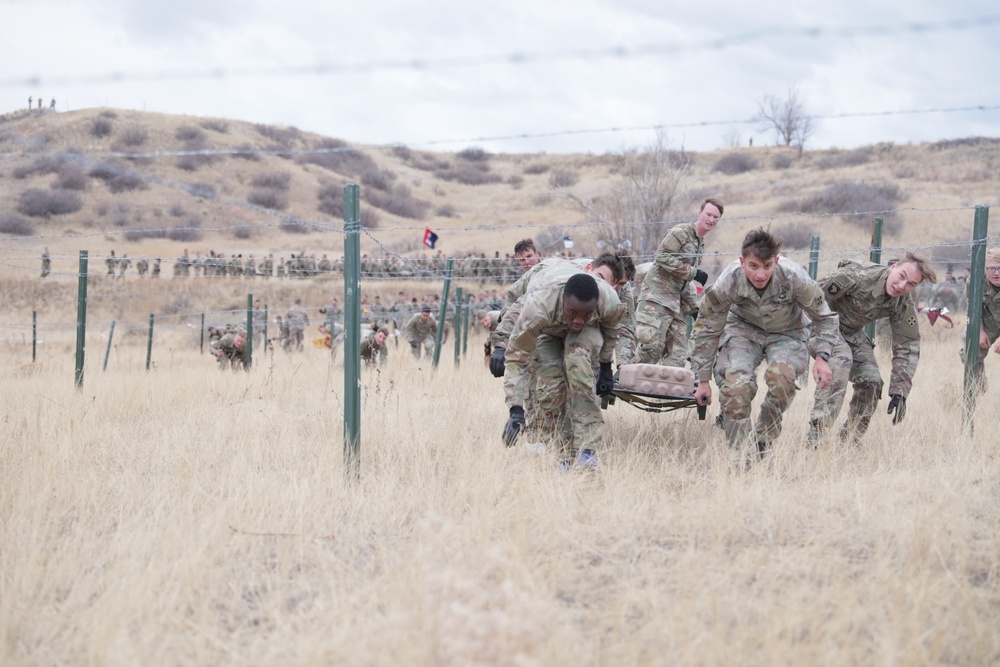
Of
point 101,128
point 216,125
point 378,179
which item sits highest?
point 216,125

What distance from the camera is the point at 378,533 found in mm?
4676

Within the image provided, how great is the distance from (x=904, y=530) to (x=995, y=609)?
2.23 feet

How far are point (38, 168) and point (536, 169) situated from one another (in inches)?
1453

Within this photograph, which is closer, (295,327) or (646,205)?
(295,327)

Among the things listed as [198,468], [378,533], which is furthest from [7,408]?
[378,533]

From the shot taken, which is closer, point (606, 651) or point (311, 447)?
point (606, 651)

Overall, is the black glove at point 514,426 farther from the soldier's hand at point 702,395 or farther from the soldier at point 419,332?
the soldier at point 419,332

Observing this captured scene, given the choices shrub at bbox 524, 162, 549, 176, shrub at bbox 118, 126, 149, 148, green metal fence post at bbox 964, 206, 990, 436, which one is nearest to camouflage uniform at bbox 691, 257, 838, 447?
green metal fence post at bbox 964, 206, 990, 436

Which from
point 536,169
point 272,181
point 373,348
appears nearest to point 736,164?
point 536,169

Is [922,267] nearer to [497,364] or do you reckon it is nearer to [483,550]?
[497,364]

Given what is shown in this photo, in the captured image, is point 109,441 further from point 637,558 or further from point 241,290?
point 241,290

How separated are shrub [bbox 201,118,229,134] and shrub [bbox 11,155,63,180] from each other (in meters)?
12.3

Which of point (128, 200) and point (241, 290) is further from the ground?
point (128, 200)

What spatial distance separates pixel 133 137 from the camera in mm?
64812
